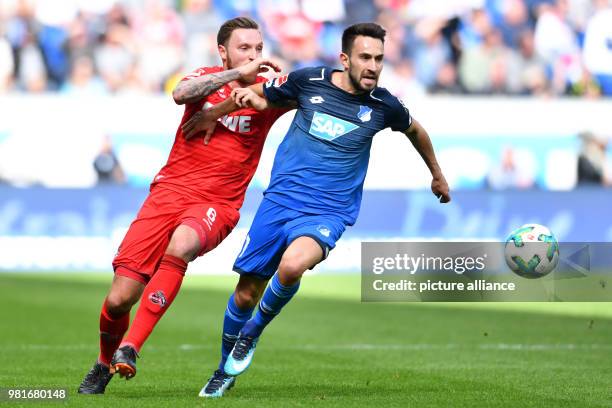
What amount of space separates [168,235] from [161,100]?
1462cm

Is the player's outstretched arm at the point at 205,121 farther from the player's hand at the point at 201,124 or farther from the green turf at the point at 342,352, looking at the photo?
the green turf at the point at 342,352

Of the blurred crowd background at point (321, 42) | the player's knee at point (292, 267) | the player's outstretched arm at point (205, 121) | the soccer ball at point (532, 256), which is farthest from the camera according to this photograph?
the blurred crowd background at point (321, 42)

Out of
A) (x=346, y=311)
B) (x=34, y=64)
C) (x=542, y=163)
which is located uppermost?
(x=34, y=64)

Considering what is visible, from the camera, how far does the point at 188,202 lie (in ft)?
23.4

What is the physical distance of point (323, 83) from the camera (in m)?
7.04

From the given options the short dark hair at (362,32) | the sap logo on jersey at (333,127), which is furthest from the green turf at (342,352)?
the short dark hair at (362,32)

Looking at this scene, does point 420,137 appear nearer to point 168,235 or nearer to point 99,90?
point 168,235

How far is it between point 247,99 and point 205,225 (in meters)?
0.80

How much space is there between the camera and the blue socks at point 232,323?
718 cm

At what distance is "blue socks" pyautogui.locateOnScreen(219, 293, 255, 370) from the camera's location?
7.18 m

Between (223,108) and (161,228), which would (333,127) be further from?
(161,228)

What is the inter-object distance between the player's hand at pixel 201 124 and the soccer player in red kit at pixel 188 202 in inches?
1.6

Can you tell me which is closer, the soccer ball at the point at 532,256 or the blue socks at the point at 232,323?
the blue socks at the point at 232,323

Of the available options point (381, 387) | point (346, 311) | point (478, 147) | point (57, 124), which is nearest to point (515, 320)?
point (346, 311)
